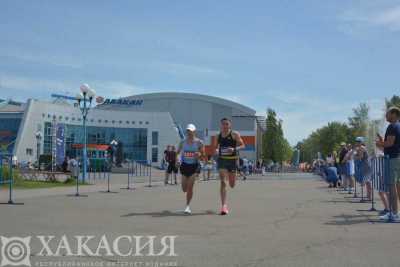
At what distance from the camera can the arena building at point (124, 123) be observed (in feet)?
231

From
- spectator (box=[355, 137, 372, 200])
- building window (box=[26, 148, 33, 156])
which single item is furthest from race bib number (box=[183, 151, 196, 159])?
building window (box=[26, 148, 33, 156])

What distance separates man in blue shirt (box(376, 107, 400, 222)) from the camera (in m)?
9.16

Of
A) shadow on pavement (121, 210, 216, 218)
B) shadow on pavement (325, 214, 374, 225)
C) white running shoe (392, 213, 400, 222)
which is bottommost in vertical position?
shadow on pavement (325, 214, 374, 225)

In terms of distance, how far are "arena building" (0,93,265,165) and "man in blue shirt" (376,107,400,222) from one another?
151ft

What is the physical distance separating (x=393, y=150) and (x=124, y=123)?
7648 cm

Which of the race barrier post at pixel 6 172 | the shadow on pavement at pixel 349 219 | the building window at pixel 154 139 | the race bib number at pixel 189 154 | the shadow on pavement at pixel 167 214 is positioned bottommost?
the shadow on pavement at pixel 349 219

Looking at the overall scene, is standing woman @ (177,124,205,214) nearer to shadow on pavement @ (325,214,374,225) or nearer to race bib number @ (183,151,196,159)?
race bib number @ (183,151,196,159)

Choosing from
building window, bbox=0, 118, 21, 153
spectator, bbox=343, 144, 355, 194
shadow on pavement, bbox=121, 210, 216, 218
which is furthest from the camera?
building window, bbox=0, 118, 21, 153

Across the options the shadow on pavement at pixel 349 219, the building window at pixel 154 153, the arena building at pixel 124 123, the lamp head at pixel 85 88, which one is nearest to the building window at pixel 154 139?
the arena building at pixel 124 123

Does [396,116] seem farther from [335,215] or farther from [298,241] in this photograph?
[298,241]

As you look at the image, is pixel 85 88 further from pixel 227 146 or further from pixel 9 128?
pixel 9 128

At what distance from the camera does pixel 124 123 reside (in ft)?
276

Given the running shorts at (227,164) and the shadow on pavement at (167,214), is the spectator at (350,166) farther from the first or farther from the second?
the shadow on pavement at (167,214)

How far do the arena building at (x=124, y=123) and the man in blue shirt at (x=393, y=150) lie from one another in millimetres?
46078
